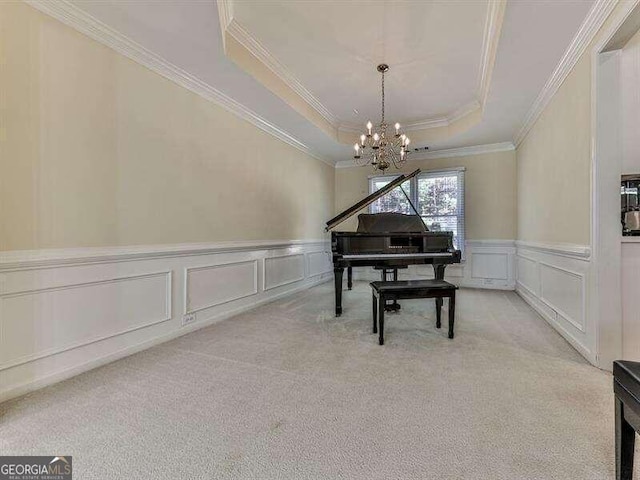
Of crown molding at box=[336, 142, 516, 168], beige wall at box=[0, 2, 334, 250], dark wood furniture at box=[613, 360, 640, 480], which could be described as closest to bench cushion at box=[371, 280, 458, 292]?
dark wood furniture at box=[613, 360, 640, 480]

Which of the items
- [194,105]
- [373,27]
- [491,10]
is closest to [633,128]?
[491,10]

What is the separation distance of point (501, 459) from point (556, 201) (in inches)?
108

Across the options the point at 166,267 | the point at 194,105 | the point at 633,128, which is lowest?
the point at 166,267

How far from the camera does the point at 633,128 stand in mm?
2180

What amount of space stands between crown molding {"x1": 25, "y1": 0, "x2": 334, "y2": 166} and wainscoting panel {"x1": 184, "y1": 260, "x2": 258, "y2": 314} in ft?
6.13

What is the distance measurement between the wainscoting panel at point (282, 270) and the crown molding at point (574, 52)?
385 cm

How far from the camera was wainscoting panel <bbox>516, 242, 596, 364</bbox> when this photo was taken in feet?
7.78

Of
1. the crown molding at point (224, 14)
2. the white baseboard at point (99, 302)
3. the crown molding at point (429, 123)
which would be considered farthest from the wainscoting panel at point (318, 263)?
the crown molding at point (224, 14)

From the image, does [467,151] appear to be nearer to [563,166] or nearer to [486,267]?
[486,267]

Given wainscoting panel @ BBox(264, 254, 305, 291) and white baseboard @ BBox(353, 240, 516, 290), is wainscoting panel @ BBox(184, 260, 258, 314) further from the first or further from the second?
white baseboard @ BBox(353, 240, 516, 290)

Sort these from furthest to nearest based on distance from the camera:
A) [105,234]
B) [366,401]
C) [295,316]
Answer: [295,316] < [105,234] < [366,401]

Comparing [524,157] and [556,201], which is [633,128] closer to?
[556,201]

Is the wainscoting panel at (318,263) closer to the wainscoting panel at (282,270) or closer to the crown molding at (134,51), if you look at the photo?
the wainscoting panel at (282,270)

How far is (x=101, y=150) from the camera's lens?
91.9 inches
